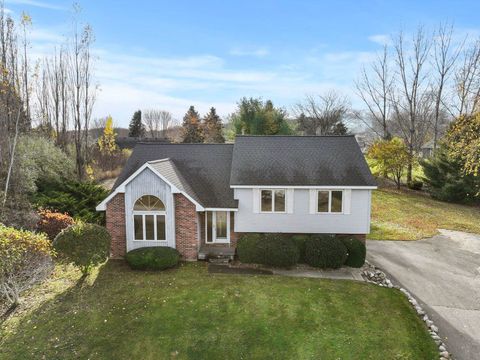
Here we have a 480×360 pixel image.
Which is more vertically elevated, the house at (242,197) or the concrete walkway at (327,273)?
the house at (242,197)

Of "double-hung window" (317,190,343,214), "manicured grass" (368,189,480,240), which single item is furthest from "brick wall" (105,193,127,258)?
"manicured grass" (368,189,480,240)

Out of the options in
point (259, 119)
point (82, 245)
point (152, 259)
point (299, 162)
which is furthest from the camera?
point (259, 119)

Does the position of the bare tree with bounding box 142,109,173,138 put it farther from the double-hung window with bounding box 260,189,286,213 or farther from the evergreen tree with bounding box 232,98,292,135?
the double-hung window with bounding box 260,189,286,213

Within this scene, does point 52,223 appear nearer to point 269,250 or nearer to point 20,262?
point 20,262

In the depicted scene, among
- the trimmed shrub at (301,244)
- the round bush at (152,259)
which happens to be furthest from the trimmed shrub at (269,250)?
the round bush at (152,259)

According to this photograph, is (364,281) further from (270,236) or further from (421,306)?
(270,236)

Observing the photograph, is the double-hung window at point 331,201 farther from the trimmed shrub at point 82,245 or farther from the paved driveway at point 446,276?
the trimmed shrub at point 82,245

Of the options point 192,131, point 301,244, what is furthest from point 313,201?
point 192,131
